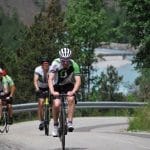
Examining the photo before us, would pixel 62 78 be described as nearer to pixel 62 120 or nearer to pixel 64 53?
pixel 64 53

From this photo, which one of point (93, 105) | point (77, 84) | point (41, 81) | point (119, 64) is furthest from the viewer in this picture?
point (119, 64)

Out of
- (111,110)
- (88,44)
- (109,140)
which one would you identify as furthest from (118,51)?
(109,140)

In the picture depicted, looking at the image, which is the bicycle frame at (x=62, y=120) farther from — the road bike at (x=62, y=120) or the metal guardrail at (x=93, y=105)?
the metal guardrail at (x=93, y=105)

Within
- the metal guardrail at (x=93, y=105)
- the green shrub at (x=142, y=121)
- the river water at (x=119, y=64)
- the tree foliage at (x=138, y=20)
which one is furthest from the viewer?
the river water at (x=119, y=64)

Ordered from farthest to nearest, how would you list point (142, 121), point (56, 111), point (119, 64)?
point (119, 64) → point (142, 121) → point (56, 111)

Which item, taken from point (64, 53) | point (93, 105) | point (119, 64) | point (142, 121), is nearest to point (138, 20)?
point (93, 105)

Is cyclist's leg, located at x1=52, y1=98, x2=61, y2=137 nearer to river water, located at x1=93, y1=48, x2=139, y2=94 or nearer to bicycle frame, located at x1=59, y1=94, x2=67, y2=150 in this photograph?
bicycle frame, located at x1=59, y1=94, x2=67, y2=150

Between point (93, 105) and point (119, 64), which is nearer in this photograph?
point (93, 105)

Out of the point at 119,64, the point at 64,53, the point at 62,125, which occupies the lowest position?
the point at 62,125

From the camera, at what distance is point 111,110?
2975 cm

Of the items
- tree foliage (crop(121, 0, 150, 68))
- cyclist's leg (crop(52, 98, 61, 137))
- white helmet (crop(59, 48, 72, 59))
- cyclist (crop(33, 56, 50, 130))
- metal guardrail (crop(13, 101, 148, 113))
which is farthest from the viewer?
tree foliage (crop(121, 0, 150, 68))

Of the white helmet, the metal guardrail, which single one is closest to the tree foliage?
the metal guardrail

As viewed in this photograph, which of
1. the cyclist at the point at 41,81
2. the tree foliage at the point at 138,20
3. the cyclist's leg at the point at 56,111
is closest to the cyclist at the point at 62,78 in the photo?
the cyclist's leg at the point at 56,111

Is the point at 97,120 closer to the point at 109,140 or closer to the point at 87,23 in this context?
the point at 109,140
